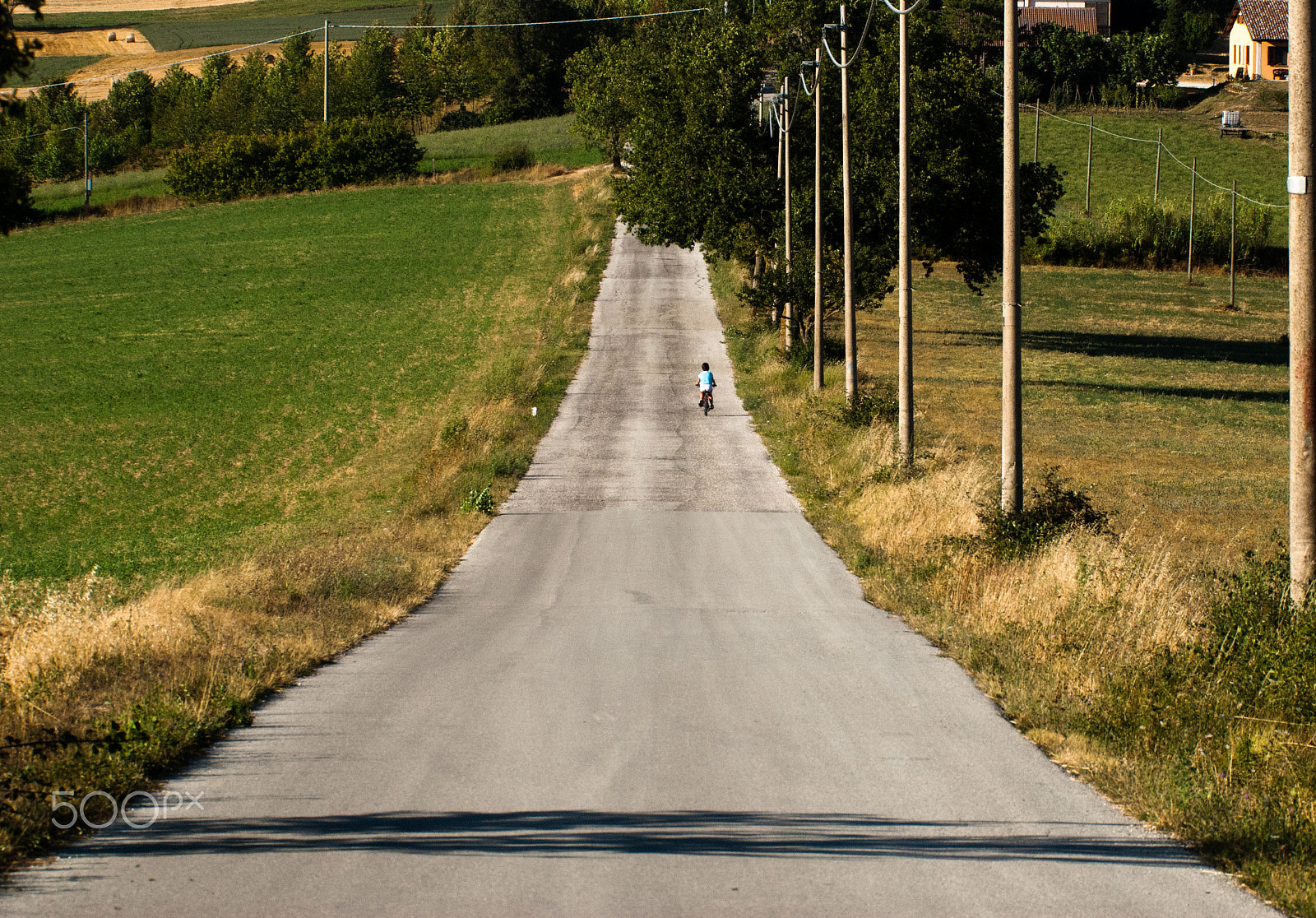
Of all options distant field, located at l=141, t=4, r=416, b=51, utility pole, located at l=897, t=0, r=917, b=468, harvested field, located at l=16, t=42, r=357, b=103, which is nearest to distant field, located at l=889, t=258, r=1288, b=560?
utility pole, located at l=897, t=0, r=917, b=468

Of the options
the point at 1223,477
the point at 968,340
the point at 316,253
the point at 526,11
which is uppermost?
the point at 526,11

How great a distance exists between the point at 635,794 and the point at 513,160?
281 ft

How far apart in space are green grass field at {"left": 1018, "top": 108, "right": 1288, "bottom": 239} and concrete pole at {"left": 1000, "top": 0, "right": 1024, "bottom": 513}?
2990 inches

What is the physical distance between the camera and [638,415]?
105 feet

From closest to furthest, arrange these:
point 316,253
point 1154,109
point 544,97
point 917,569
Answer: point 917,569 → point 316,253 → point 1154,109 → point 544,97

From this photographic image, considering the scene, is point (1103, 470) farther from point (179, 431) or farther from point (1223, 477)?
point (179, 431)

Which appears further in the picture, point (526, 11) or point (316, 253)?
point (526, 11)

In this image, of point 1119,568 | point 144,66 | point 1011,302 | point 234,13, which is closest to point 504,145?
point 144,66

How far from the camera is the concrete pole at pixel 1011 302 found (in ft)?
45.2

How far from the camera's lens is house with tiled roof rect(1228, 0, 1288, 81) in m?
120

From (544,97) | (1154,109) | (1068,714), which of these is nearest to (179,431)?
(1068,714)

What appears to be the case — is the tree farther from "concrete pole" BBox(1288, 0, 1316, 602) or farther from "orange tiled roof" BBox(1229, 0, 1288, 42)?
"orange tiled roof" BBox(1229, 0, 1288, 42)

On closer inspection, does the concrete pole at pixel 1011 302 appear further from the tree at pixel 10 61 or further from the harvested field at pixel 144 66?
the harvested field at pixel 144 66

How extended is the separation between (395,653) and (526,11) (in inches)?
4850
